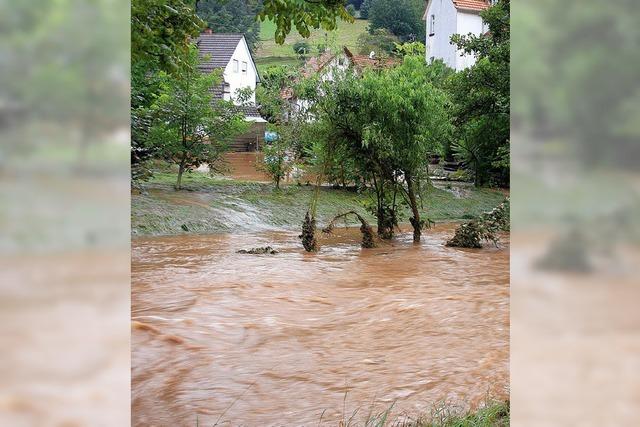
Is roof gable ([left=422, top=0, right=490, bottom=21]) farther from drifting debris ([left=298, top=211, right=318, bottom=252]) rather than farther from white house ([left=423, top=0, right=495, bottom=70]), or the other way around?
drifting debris ([left=298, top=211, right=318, bottom=252])

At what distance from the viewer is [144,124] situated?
14.4 metres

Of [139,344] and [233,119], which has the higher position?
[233,119]

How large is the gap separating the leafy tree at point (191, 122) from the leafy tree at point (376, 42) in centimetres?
2509

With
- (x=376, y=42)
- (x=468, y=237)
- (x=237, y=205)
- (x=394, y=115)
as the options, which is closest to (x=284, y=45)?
(x=376, y=42)

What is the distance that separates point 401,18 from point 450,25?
57.1ft

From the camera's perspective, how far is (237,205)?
1688 cm

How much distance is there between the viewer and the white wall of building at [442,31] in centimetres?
3066

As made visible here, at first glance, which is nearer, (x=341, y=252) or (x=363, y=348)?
(x=363, y=348)

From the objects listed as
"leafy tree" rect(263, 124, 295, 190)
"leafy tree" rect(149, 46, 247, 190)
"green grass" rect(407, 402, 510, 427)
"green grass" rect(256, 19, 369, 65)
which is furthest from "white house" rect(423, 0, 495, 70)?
"green grass" rect(407, 402, 510, 427)

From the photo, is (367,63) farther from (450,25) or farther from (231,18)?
(231,18)
